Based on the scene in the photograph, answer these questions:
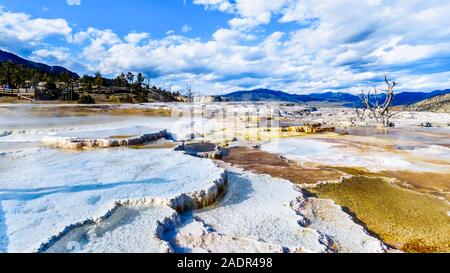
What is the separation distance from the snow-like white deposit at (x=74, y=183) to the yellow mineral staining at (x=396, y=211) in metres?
3.26

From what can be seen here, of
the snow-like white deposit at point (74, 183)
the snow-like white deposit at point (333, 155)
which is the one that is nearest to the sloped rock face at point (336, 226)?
the snow-like white deposit at point (74, 183)

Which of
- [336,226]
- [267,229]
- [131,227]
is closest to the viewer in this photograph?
[131,227]

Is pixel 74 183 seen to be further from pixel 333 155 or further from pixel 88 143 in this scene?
pixel 333 155

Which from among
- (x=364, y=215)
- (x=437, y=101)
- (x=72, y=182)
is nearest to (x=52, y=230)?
(x=72, y=182)

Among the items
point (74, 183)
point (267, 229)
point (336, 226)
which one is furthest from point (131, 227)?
point (336, 226)

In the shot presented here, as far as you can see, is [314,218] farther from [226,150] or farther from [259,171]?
[226,150]

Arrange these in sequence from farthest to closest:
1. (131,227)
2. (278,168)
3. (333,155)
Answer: (333,155) < (278,168) < (131,227)

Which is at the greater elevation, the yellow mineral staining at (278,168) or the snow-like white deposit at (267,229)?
the yellow mineral staining at (278,168)

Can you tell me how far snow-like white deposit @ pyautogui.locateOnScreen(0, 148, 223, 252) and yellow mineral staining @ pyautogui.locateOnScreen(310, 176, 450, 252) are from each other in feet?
10.7

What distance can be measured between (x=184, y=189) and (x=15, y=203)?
339 cm

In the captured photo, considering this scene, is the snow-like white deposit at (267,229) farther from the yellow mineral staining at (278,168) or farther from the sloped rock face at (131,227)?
the yellow mineral staining at (278,168)

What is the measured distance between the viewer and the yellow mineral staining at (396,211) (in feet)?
19.0

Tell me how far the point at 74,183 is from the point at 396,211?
24.1 ft

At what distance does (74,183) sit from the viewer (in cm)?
796
